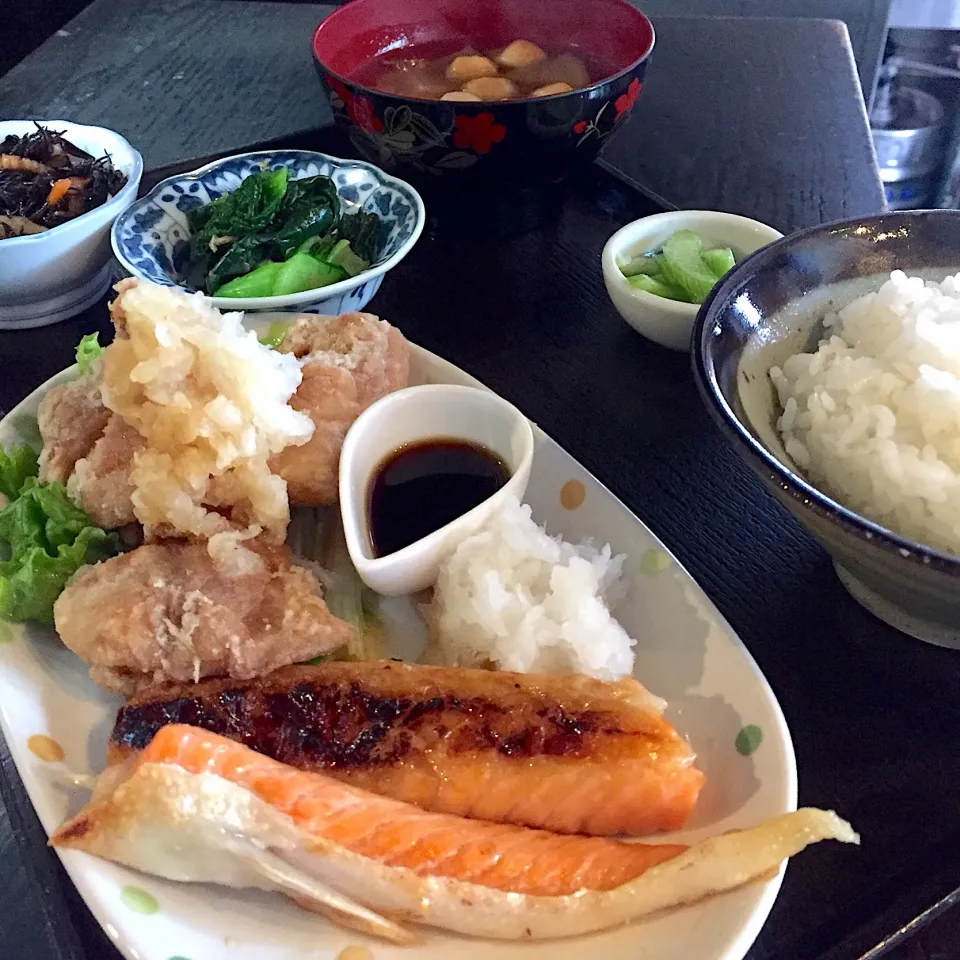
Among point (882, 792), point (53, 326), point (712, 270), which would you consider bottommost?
point (882, 792)

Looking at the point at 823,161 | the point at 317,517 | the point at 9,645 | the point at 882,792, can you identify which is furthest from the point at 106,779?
the point at 823,161

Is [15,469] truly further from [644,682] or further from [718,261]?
[718,261]

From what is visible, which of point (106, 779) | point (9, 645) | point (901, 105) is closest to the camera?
point (106, 779)

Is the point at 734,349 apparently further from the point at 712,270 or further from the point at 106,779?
the point at 106,779

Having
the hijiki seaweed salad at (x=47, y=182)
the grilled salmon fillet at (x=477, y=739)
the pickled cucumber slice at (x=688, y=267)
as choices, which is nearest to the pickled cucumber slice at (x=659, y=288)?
the pickled cucumber slice at (x=688, y=267)

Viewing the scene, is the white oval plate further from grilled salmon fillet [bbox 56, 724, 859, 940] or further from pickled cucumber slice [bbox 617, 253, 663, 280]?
pickled cucumber slice [bbox 617, 253, 663, 280]

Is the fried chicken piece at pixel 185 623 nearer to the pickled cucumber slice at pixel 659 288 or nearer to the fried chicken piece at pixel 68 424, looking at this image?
the fried chicken piece at pixel 68 424

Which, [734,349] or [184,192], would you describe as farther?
[184,192]

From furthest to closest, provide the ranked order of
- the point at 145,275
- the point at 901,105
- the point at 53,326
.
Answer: the point at 901,105
the point at 53,326
the point at 145,275
